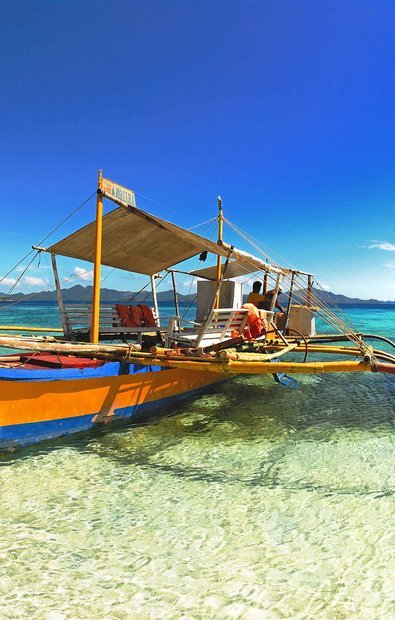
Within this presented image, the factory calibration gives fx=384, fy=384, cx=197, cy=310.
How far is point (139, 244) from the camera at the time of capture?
10.2 m

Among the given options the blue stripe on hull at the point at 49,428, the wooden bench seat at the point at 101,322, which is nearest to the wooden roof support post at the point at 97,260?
the wooden bench seat at the point at 101,322

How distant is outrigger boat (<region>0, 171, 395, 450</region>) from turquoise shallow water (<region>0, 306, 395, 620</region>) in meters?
0.79

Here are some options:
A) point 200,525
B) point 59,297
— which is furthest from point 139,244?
point 200,525

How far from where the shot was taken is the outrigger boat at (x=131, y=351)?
21.5 feet

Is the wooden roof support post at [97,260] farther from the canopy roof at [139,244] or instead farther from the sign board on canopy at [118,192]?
the canopy roof at [139,244]

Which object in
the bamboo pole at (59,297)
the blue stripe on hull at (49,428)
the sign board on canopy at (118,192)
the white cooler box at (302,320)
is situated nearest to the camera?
the blue stripe on hull at (49,428)

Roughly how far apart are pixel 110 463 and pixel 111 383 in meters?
1.62

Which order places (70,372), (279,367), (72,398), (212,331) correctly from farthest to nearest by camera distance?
1. (212,331)
2. (72,398)
3. (279,367)
4. (70,372)

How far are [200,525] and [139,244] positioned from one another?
7107mm

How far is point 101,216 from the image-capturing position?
312 inches

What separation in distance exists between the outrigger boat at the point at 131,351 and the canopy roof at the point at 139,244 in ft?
0.09

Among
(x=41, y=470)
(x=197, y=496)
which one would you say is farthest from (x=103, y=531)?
(x=41, y=470)

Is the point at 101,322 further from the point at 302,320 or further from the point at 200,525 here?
the point at 302,320

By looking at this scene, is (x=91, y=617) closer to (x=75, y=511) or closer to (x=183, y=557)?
(x=183, y=557)
